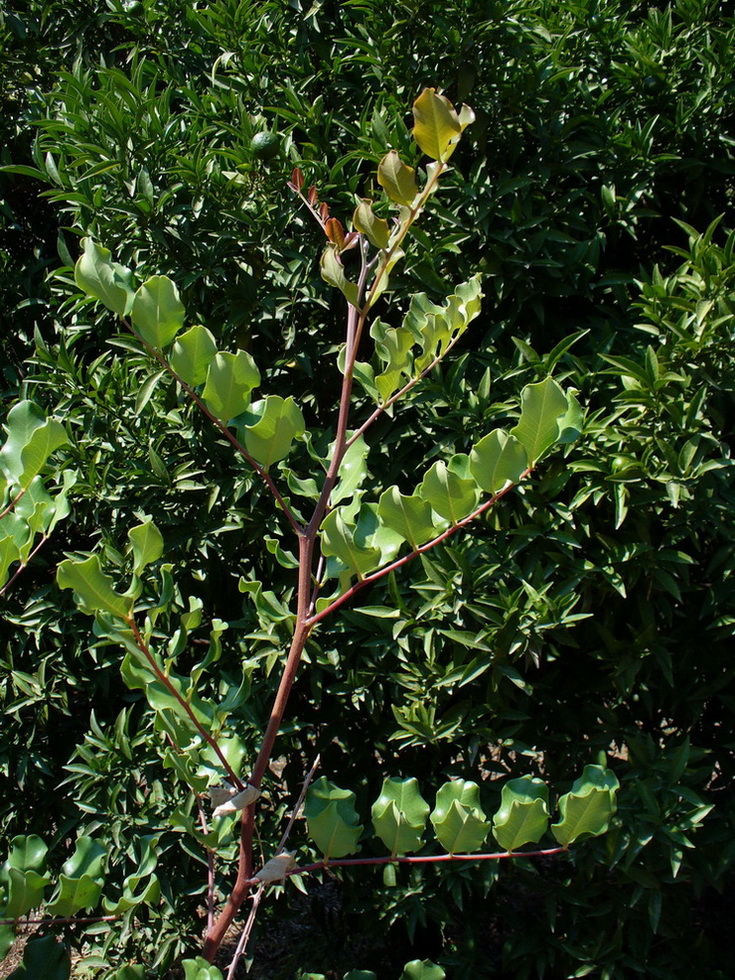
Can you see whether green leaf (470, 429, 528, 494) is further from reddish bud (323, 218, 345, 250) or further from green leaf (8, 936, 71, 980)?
green leaf (8, 936, 71, 980)

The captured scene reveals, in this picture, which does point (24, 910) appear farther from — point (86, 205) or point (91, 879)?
point (86, 205)

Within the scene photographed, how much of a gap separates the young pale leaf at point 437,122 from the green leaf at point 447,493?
372 millimetres

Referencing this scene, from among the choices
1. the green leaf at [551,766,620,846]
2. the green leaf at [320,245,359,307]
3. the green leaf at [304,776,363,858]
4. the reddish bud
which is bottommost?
the green leaf at [551,766,620,846]

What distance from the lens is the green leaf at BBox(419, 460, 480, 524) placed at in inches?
41.3

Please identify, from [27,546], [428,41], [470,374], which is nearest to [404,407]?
[470,374]

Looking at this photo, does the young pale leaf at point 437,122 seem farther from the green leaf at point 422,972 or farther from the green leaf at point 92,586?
the green leaf at point 422,972

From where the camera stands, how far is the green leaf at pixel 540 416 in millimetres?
1041

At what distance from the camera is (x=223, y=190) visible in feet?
7.68

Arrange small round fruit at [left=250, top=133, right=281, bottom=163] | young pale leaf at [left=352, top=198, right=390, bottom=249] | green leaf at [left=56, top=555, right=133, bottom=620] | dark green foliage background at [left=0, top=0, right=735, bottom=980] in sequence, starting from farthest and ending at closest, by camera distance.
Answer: small round fruit at [left=250, top=133, right=281, bottom=163], dark green foliage background at [left=0, top=0, right=735, bottom=980], young pale leaf at [left=352, top=198, right=390, bottom=249], green leaf at [left=56, top=555, right=133, bottom=620]

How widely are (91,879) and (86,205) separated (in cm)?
180

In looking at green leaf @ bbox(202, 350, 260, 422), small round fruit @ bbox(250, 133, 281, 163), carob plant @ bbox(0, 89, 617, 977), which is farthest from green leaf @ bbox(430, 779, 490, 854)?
small round fruit @ bbox(250, 133, 281, 163)

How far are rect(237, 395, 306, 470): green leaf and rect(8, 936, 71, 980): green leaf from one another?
665mm

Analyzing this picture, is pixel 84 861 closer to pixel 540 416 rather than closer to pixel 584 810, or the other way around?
pixel 584 810

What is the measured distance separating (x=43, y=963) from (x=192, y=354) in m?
0.78
